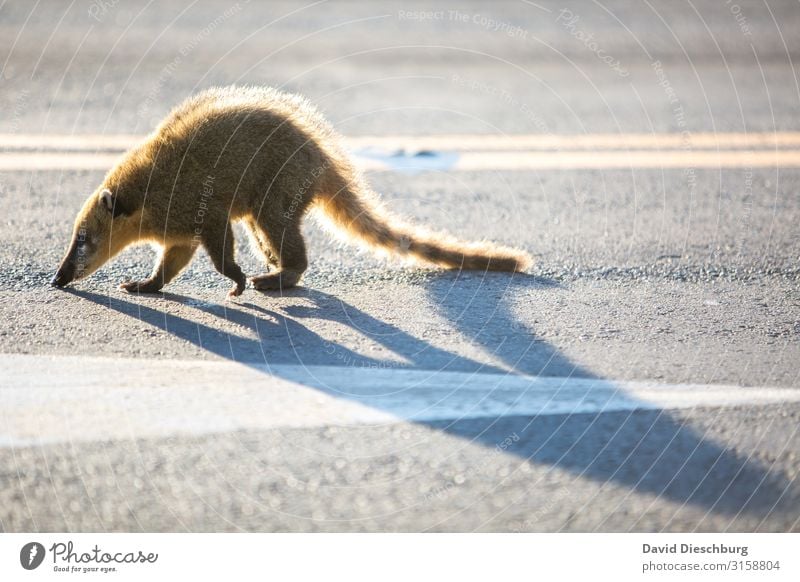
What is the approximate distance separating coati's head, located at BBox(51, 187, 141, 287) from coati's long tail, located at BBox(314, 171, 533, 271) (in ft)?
3.65

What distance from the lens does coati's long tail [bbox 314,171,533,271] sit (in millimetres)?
5844

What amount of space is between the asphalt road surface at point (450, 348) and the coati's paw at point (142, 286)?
0.10 metres

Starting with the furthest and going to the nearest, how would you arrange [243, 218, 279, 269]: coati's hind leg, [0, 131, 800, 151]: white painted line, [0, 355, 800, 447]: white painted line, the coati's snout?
[0, 131, 800, 151]: white painted line
[243, 218, 279, 269]: coati's hind leg
the coati's snout
[0, 355, 800, 447]: white painted line

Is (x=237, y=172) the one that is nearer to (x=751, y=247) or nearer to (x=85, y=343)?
(x=85, y=343)

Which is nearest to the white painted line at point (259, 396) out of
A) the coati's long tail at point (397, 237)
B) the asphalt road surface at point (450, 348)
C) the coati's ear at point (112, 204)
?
the asphalt road surface at point (450, 348)

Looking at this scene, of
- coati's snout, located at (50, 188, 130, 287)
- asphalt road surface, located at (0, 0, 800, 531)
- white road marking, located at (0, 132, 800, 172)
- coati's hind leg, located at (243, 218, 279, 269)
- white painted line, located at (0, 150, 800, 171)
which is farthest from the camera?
white road marking, located at (0, 132, 800, 172)

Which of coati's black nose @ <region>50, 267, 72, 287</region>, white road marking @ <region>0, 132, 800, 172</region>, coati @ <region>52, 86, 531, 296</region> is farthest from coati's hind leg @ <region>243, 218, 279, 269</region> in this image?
white road marking @ <region>0, 132, 800, 172</region>

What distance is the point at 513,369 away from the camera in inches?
174

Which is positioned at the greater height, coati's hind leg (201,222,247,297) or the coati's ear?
the coati's ear

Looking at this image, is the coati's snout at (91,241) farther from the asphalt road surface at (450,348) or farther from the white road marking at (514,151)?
the white road marking at (514,151)

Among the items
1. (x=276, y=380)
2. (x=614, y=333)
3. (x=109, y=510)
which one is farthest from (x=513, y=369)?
(x=109, y=510)

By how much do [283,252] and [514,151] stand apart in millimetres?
4150

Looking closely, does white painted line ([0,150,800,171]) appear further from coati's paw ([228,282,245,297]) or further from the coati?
coati's paw ([228,282,245,297])

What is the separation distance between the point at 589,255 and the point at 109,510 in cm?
376
